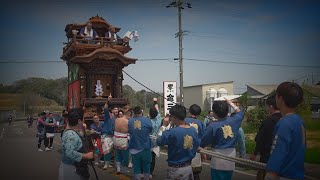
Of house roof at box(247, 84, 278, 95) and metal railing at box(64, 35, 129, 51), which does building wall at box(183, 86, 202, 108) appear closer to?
house roof at box(247, 84, 278, 95)

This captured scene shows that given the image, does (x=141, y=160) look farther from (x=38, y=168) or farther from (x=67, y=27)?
(x=67, y=27)

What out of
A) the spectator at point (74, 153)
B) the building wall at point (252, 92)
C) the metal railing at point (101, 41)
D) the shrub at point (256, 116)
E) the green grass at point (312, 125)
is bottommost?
the green grass at point (312, 125)

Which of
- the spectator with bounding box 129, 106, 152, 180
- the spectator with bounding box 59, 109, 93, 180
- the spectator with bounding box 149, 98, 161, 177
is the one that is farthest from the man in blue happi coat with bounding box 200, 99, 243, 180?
the spectator with bounding box 149, 98, 161, 177

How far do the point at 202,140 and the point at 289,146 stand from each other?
203cm

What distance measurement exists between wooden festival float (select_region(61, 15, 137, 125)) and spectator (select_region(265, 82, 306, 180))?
9.67 metres

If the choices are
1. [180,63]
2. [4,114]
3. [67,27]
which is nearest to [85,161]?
[67,27]

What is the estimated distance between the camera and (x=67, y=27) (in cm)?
1405

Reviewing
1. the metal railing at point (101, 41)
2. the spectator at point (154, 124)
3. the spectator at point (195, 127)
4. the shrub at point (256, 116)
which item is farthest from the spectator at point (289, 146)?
the shrub at point (256, 116)

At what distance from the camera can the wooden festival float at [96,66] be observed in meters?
12.4

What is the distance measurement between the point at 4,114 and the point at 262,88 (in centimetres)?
3891

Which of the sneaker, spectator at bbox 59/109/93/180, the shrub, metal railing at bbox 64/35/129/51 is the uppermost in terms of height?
metal railing at bbox 64/35/129/51

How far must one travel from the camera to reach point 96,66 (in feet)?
43.0

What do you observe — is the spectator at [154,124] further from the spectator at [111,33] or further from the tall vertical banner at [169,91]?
the tall vertical banner at [169,91]

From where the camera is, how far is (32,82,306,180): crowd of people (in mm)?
2990
